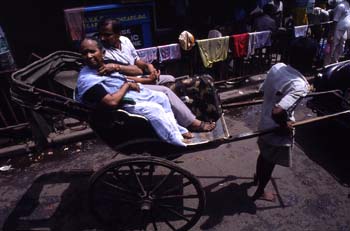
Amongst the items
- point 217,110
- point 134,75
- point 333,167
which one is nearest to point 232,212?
point 217,110

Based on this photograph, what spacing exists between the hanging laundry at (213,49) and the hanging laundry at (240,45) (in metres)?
0.18

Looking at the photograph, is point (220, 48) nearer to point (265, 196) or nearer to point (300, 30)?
point (300, 30)

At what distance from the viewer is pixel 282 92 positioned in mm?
2949

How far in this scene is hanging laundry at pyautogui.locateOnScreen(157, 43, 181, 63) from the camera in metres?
5.60

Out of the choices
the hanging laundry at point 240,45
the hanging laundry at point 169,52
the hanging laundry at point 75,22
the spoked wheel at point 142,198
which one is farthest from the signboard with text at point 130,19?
the spoked wheel at point 142,198

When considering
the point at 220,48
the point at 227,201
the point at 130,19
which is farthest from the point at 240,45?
the point at 227,201

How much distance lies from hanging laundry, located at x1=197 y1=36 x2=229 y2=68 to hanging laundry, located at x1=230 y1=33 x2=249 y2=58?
0.58 feet

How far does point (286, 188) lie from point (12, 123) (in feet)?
15.5

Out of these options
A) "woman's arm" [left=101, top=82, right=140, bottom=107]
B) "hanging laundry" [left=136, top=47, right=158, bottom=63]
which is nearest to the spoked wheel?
"woman's arm" [left=101, top=82, right=140, bottom=107]

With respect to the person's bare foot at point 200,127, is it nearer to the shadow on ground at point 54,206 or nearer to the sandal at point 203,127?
the sandal at point 203,127

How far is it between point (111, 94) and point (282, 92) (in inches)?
66.2

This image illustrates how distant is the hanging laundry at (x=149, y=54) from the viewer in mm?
5414

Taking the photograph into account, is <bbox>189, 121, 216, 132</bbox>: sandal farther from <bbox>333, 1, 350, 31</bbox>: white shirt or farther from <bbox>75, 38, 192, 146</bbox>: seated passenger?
<bbox>333, 1, 350, 31</bbox>: white shirt

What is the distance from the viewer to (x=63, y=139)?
5062mm
